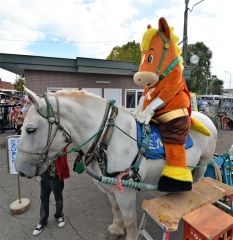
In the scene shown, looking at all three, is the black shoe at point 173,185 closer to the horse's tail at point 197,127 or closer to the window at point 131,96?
the horse's tail at point 197,127

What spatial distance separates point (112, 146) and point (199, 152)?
3.94 feet

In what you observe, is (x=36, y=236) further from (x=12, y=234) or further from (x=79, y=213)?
(x=79, y=213)

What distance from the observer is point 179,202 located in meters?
2.23

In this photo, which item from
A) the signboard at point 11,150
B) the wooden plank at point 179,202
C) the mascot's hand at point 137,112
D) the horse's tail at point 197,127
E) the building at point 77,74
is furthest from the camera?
the building at point 77,74

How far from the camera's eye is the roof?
8281mm

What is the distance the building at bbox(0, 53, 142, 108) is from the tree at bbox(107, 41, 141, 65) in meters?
18.4

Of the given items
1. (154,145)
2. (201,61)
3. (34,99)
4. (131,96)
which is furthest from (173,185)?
(201,61)

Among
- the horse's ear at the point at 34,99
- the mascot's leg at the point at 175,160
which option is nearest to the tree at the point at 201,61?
the mascot's leg at the point at 175,160

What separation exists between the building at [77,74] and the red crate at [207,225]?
19.9ft

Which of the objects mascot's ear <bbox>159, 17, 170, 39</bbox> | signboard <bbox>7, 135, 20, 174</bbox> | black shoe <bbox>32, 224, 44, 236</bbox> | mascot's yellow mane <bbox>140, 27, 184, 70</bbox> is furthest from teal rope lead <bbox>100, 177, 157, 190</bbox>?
signboard <bbox>7, 135, 20, 174</bbox>

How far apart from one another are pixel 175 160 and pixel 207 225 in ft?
2.00

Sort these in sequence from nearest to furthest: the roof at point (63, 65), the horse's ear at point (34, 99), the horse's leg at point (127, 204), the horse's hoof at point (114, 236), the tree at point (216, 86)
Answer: the horse's ear at point (34, 99) < the horse's leg at point (127, 204) < the horse's hoof at point (114, 236) < the roof at point (63, 65) < the tree at point (216, 86)

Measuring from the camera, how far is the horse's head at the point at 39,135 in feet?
6.09

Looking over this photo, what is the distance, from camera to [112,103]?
2.21m
